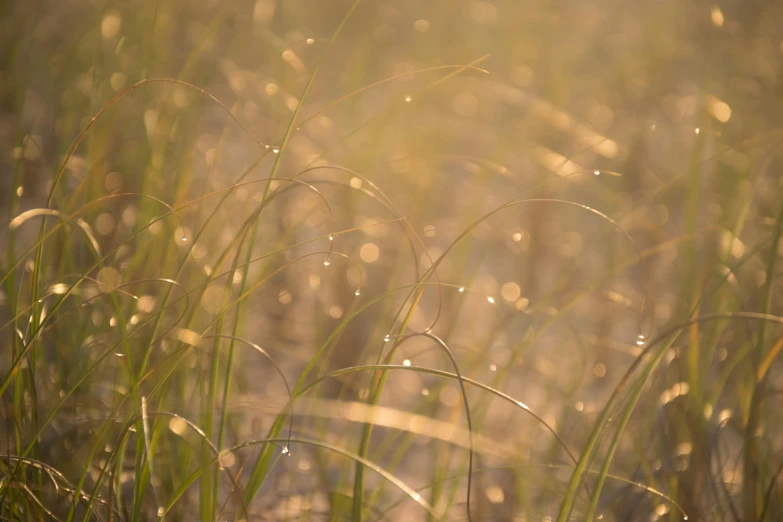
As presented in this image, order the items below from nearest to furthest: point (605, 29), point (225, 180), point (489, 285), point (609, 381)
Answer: point (609, 381)
point (225, 180)
point (489, 285)
point (605, 29)

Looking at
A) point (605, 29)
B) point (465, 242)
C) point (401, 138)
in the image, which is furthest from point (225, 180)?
point (605, 29)

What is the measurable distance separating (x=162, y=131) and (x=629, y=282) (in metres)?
1.20

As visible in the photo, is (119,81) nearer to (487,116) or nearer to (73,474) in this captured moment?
Answer: (73,474)

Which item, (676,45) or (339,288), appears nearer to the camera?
(339,288)

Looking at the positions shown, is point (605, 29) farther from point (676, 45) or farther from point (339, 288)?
point (339, 288)

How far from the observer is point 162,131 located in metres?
1.12

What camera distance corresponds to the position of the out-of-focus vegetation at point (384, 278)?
67 centimetres

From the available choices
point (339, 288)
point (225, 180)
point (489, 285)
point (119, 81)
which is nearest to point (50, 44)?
point (119, 81)

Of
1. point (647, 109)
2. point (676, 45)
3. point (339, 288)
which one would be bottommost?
point (339, 288)

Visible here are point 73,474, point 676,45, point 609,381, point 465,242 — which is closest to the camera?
point 73,474

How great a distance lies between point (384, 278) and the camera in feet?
4.86

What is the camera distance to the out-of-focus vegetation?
0.67m

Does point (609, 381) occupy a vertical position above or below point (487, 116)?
below

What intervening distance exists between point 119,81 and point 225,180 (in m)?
0.30
